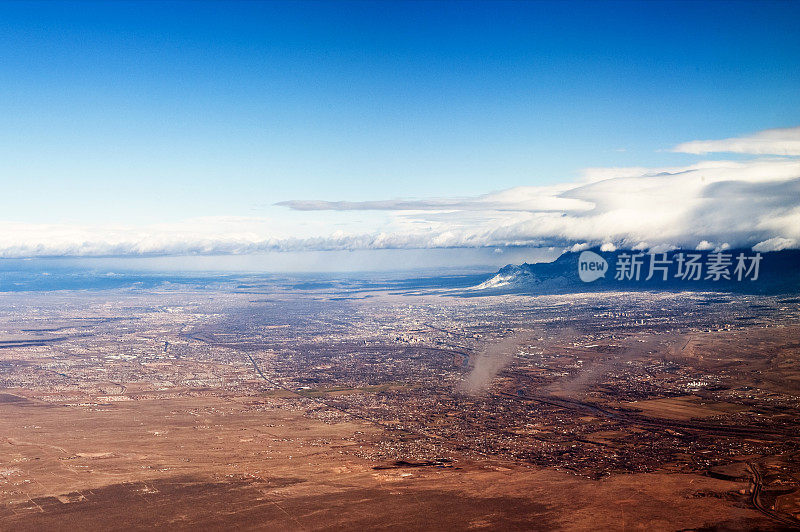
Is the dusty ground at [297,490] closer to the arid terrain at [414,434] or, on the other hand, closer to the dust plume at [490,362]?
the arid terrain at [414,434]

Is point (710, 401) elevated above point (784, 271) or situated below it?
below

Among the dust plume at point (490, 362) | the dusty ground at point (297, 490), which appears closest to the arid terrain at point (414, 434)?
the dusty ground at point (297, 490)

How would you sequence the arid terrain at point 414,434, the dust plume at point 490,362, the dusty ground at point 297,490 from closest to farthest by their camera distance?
the dusty ground at point 297,490 < the arid terrain at point 414,434 < the dust plume at point 490,362

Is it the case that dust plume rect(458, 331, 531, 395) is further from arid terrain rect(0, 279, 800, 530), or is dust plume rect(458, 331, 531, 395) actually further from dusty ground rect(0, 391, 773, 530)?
dusty ground rect(0, 391, 773, 530)

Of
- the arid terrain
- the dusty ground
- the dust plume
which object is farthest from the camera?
the dust plume

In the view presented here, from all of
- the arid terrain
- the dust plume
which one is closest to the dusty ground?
the arid terrain

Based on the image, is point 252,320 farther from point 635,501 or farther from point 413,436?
point 635,501

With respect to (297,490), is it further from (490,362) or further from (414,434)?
(490,362)

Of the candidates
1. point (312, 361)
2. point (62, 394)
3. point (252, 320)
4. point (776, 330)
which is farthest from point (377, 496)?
point (252, 320)
